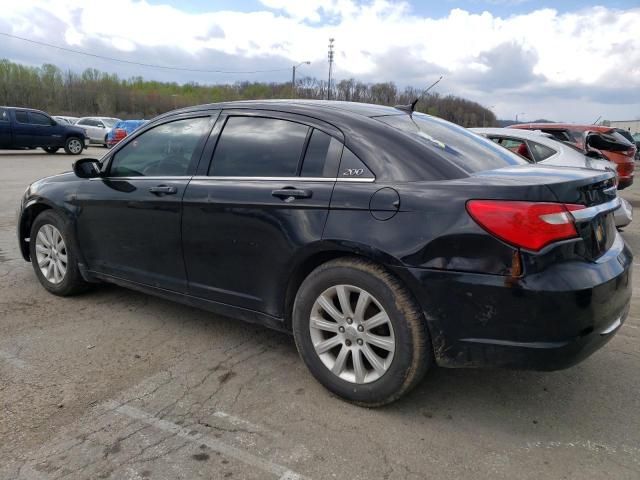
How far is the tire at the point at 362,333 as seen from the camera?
8.80ft

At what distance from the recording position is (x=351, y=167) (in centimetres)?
297

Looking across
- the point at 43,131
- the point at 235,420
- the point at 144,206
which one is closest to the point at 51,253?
the point at 144,206

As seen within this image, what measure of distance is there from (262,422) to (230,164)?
5.26 ft

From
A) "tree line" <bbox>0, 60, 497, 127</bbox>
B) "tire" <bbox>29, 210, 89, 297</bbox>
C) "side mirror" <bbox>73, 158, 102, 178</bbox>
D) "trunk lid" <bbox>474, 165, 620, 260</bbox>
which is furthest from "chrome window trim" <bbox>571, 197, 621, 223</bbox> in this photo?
"tree line" <bbox>0, 60, 497, 127</bbox>

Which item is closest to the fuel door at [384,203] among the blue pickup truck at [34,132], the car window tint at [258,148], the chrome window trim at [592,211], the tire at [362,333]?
the tire at [362,333]

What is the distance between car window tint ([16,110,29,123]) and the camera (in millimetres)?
20109

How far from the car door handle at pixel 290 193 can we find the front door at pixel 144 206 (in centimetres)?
82

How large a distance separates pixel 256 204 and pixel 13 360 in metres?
1.85

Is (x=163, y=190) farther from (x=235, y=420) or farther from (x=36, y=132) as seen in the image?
(x=36, y=132)

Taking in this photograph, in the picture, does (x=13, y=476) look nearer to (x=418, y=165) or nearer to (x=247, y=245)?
(x=247, y=245)

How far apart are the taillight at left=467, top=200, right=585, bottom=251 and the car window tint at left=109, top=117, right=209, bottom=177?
2.08 meters

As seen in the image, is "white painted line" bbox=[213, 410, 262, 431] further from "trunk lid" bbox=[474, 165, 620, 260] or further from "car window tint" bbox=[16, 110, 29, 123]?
"car window tint" bbox=[16, 110, 29, 123]

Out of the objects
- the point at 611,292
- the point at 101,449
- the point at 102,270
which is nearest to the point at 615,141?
the point at 611,292

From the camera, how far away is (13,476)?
2322mm
